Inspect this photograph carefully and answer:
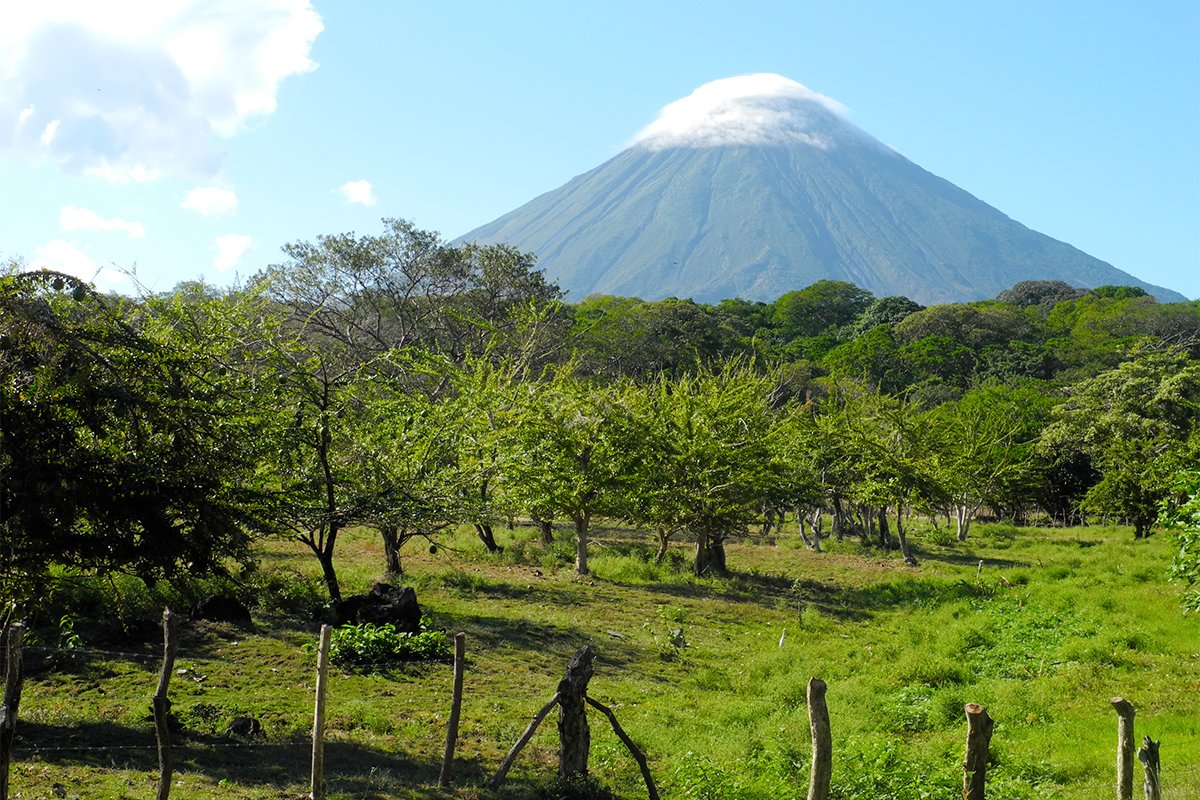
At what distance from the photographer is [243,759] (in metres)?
10.1

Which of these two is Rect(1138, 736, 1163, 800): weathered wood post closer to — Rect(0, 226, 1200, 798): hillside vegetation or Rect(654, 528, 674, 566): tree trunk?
Rect(0, 226, 1200, 798): hillside vegetation

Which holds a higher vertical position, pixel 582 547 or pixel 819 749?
pixel 582 547

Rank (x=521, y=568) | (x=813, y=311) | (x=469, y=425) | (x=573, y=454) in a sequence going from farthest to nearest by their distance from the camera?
(x=813, y=311) < (x=521, y=568) < (x=573, y=454) < (x=469, y=425)

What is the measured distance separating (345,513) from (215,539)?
5.01 m

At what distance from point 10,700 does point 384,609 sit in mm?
8027

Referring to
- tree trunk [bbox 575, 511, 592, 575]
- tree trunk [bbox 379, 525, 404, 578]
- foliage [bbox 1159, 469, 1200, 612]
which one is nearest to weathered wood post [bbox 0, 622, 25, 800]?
foliage [bbox 1159, 469, 1200, 612]

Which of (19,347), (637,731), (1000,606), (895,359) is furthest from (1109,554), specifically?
(895,359)

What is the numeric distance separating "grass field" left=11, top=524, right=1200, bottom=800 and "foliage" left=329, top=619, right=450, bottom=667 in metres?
0.46

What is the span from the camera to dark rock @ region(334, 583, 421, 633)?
15625 millimetres

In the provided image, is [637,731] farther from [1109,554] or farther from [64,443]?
[1109,554]

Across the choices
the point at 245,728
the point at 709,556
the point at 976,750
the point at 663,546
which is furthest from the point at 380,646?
the point at 709,556

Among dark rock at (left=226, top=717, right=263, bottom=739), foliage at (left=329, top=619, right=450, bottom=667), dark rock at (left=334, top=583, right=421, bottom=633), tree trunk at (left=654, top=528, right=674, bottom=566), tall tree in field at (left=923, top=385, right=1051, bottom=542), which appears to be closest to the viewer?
dark rock at (left=226, top=717, right=263, bottom=739)

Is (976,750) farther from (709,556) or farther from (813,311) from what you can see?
(813,311)

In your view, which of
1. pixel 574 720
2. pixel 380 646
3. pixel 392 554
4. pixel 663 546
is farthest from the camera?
pixel 663 546
